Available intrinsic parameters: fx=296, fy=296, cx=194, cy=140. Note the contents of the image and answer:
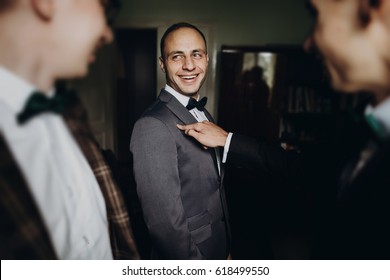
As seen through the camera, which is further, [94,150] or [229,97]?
[229,97]

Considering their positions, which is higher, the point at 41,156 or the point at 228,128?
the point at 41,156

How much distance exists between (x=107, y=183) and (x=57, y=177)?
0.59 ft

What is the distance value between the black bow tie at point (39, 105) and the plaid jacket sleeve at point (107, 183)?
0.09m

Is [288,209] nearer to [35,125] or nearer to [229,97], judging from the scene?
[229,97]

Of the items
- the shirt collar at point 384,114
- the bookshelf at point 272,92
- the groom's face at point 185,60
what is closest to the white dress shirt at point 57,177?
the groom's face at point 185,60

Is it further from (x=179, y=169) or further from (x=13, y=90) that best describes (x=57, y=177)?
(x=179, y=169)

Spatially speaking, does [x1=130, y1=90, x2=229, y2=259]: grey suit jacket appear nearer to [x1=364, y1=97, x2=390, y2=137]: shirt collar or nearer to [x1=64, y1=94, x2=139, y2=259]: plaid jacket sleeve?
[x1=64, y1=94, x2=139, y2=259]: plaid jacket sleeve

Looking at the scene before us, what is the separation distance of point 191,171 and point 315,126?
216 centimetres

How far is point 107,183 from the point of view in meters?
0.78

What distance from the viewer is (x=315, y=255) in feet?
2.66

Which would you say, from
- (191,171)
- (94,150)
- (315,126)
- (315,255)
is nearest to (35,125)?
(94,150)

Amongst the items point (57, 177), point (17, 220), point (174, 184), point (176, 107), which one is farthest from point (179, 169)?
point (17, 220)

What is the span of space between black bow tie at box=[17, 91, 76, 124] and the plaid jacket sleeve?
0.30 ft

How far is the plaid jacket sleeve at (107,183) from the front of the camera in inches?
29.0
